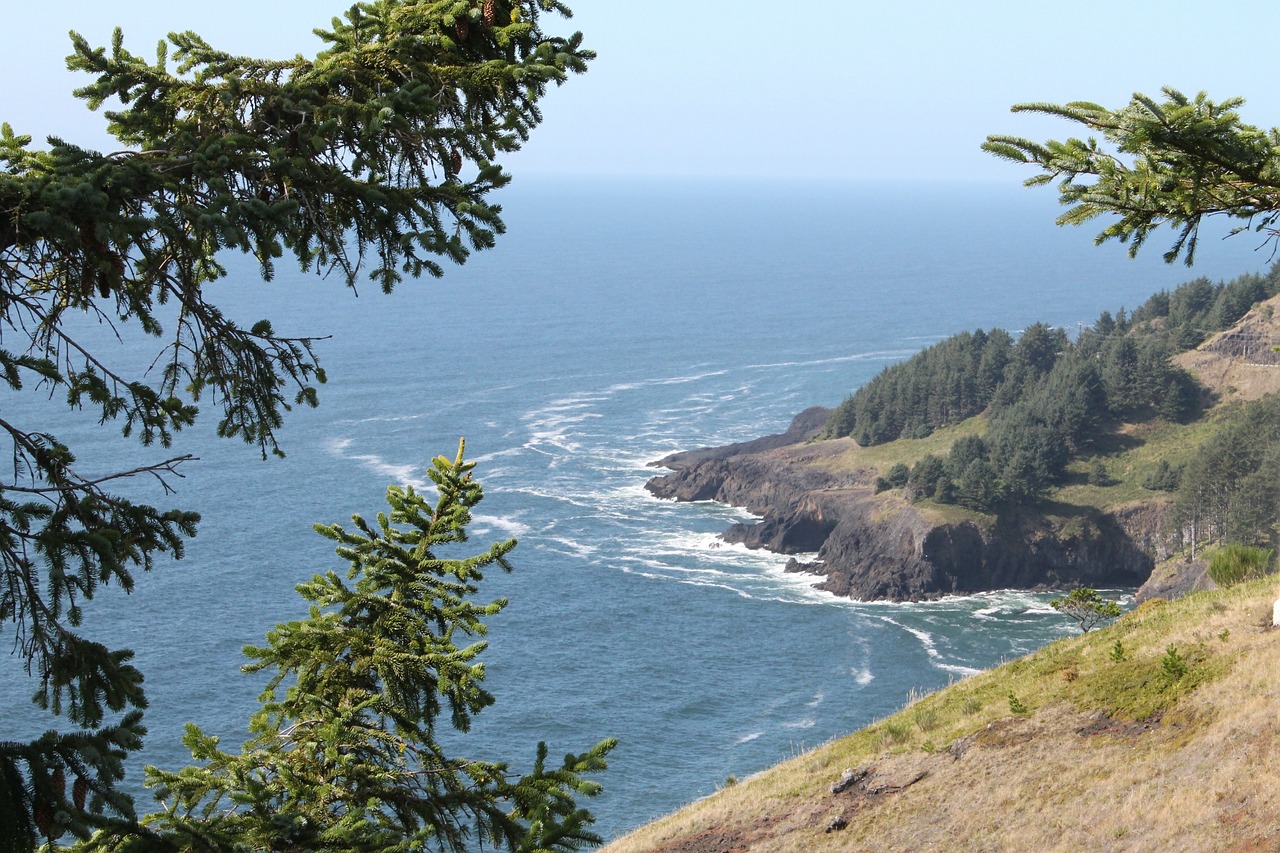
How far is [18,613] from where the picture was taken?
361 inches

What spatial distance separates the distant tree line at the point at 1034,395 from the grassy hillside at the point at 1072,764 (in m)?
88.9

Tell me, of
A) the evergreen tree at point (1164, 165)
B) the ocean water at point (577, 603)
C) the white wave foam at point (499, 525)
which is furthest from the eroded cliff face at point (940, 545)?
the evergreen tree at point (1164, 165)

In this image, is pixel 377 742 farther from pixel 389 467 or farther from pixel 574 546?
pixel 389 467

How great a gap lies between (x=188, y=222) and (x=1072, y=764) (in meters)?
17.7

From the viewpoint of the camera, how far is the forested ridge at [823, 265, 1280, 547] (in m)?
107

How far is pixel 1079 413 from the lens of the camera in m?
126

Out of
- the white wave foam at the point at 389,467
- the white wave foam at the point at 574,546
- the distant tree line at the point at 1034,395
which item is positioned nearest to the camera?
the white wave foam at the point at 574,546

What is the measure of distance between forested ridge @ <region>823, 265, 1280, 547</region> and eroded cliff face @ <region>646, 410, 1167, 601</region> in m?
3.46

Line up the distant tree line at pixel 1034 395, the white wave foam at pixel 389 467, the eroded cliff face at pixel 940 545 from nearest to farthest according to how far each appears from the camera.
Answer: the eroded cliff face at pixel 940 545
the distant tree line at pixel 1034 395
the white wave foam at pixel 389 467

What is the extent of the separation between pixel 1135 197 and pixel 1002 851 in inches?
410

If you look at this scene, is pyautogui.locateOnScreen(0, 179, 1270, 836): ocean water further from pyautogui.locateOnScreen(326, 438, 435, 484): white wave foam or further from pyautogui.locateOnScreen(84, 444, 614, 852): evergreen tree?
pyautogui.locateOnScreen(84, 444, 614, 852): evergreen tree

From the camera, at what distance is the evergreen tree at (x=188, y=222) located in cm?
890

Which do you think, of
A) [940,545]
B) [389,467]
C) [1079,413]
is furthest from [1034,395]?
[389,467]

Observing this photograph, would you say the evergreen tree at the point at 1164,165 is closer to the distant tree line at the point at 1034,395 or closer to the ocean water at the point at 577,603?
the ocean water at the point at 577,603
